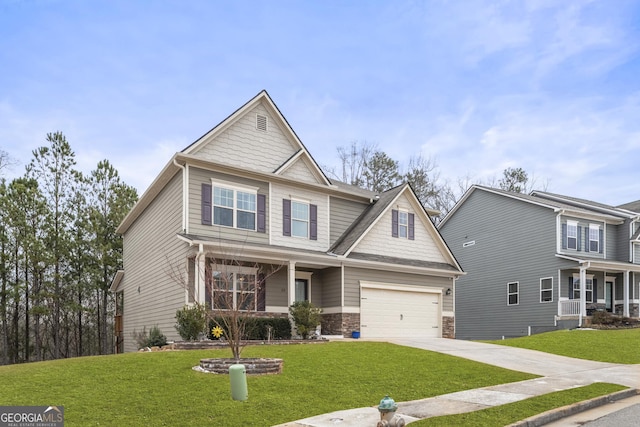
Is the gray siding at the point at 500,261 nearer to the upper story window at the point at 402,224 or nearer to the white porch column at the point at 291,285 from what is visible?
the upper story window at the point at 402,224

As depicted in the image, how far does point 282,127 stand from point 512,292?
53.9 ft

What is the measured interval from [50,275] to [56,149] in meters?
7.14

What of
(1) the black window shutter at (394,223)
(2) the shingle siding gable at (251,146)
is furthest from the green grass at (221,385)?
(1) the black window shutter at (394,223)

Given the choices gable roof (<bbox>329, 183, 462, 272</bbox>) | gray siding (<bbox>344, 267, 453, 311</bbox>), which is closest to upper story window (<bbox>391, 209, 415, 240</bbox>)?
gable roof (<bbox>329, 183, 462, 272</bbox>)

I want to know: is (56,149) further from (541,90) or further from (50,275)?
(541,90)

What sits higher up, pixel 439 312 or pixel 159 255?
pixel 159 255

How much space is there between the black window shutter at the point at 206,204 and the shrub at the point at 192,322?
3420 millimetres

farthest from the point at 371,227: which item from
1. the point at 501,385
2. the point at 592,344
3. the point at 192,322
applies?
the point at 501,385

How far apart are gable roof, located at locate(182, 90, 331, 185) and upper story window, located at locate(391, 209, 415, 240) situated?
327 cm

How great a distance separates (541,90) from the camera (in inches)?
869

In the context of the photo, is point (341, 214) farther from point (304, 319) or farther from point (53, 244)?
point (53, 244)

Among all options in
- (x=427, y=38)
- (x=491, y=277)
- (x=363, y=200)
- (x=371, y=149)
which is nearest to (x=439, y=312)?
(x=363, y=200)

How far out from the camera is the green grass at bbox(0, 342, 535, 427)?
27.0 ft

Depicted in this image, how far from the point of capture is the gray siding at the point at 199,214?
18250 millimetres
